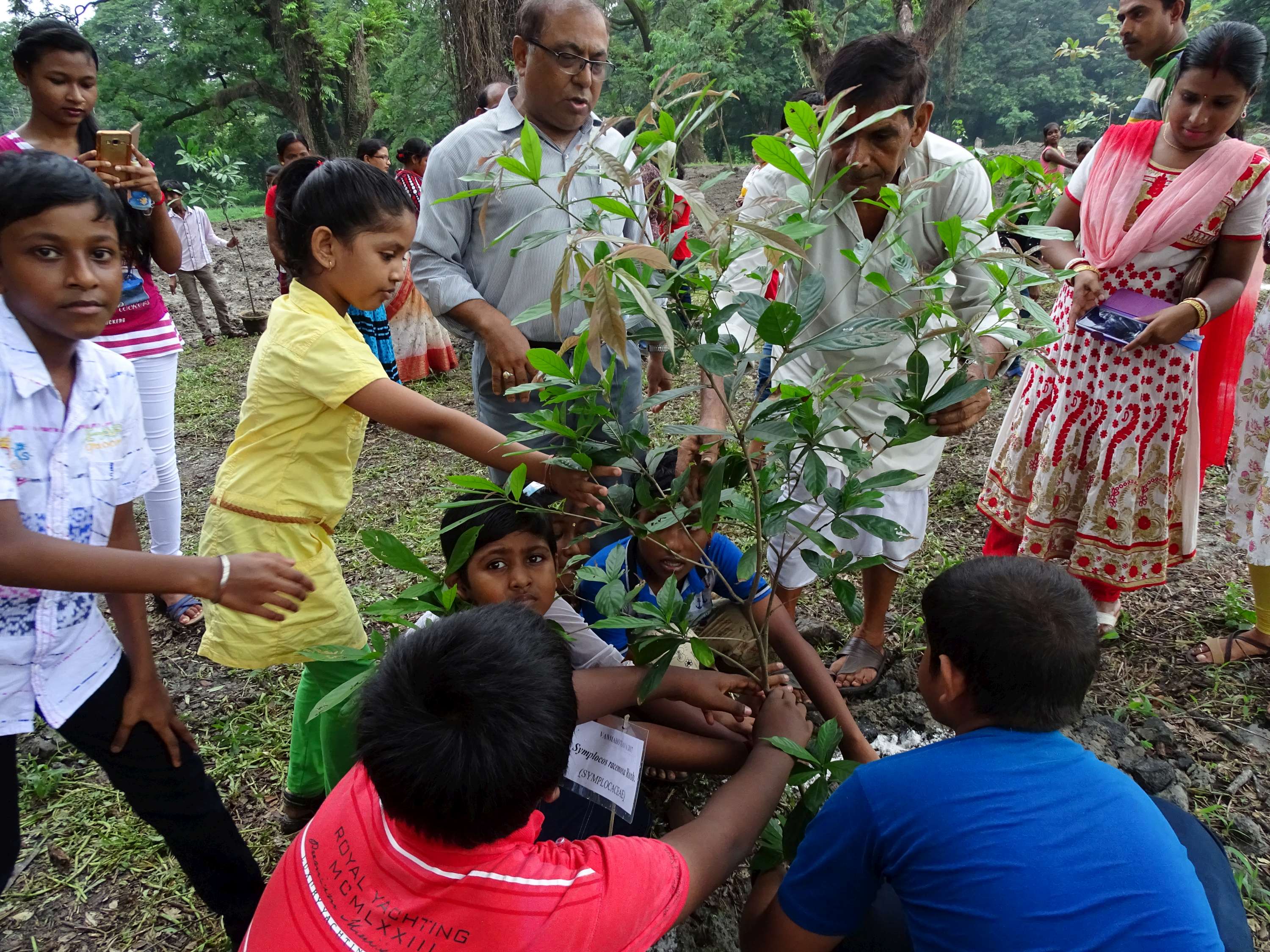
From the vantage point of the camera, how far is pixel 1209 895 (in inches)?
53.2

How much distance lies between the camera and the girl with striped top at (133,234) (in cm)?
242

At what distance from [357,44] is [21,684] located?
15775 millimetres

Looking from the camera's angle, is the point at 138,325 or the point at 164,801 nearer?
the point at 164,801

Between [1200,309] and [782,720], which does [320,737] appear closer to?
[782,720]

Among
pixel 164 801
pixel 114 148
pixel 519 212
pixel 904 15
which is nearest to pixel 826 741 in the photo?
pixel 164 801

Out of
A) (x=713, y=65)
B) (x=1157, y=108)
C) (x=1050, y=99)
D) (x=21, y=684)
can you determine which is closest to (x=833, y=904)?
(x=21, y=684)

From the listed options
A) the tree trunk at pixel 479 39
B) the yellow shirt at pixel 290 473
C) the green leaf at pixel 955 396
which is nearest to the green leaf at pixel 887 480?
the green leaf at pixel 955 396

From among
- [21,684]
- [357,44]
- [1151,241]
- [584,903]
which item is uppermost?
[357,44]

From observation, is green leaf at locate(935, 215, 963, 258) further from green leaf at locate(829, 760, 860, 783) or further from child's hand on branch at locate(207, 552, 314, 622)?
child's hand on branch at locate(207, 552, 314, 622)

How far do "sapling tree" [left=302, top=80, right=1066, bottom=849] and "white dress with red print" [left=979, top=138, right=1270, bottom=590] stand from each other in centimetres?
109

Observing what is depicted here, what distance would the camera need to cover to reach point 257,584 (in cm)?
122

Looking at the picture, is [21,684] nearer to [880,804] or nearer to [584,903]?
[584,903]

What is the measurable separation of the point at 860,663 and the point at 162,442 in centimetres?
241

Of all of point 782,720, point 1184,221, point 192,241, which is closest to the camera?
point 782,720
